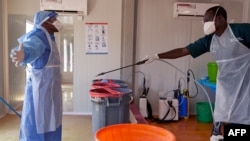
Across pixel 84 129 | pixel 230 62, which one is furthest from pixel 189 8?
pixel 84 129

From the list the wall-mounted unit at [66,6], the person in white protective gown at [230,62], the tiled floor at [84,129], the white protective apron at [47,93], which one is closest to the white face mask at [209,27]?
the person in white protective gown at [230,62]

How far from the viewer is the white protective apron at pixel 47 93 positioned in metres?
1.96

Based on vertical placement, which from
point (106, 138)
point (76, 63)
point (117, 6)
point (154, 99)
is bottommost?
point (154, 99)

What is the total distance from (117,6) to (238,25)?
232 centimetres

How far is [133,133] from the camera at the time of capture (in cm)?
155

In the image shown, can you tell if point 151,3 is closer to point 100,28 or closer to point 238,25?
point 100,28

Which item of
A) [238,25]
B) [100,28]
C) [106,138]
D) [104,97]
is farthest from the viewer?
[100,28]

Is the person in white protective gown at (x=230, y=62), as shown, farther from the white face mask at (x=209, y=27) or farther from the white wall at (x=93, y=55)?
the white wall at (x=93, y=55)

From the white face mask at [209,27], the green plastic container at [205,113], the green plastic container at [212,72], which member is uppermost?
the white face mask at [209,27]

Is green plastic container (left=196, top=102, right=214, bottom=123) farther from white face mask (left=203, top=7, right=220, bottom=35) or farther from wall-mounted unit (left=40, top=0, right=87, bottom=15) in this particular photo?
wall-mounted unit (left=40, top=0, right=87, bottom=15)

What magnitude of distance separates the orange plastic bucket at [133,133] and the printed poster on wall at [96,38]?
105 inches

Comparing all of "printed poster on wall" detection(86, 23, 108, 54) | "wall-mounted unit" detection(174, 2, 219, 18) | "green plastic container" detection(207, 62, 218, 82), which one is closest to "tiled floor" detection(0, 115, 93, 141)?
"printed poster on wall" detection(86, 23, 108, 54)

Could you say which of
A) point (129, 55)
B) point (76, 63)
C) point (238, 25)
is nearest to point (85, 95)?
point (76, 63)

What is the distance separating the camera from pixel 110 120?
2.31 meters
